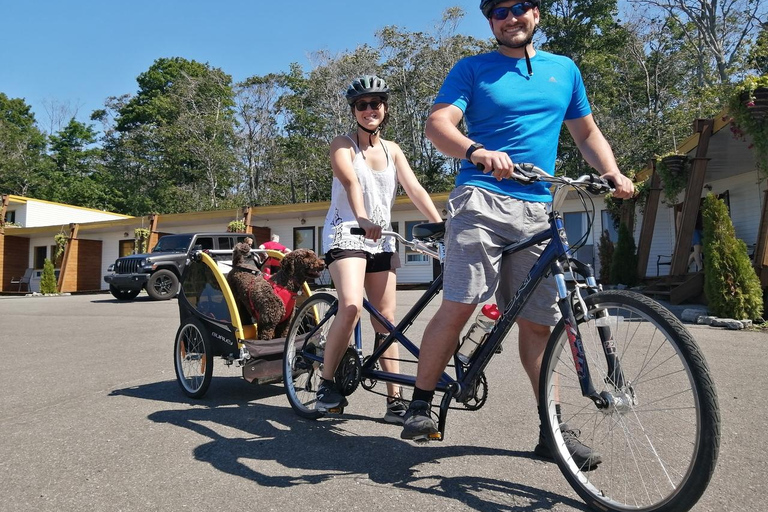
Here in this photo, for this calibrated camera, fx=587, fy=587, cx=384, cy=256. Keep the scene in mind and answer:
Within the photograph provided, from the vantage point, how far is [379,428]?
3.44m

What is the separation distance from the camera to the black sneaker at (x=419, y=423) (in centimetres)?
260

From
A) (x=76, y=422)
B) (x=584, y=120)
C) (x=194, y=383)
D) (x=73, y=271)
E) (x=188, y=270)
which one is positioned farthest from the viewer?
(x=73, y=271)

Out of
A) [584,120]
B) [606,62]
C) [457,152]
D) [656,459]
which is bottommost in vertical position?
[656,459]

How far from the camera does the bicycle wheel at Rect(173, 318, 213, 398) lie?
430 cm

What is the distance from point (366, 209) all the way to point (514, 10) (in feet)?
4.63

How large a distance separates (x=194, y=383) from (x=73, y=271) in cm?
2800

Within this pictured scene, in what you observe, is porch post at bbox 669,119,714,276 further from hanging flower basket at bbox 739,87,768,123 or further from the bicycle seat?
the bicycle seat

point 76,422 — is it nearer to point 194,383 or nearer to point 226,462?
point 194,383

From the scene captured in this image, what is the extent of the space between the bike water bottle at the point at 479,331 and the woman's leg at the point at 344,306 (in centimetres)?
77

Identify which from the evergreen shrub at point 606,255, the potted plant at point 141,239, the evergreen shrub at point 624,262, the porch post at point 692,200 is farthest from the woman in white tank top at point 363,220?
the potted plant at point 141,239

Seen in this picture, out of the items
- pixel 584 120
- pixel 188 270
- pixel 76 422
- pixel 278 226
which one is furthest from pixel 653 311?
pixel 278 226

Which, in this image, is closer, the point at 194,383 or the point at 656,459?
the point at 656,459

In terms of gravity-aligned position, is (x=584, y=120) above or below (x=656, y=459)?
above

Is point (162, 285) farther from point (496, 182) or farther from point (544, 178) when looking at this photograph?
point (544, 178)
